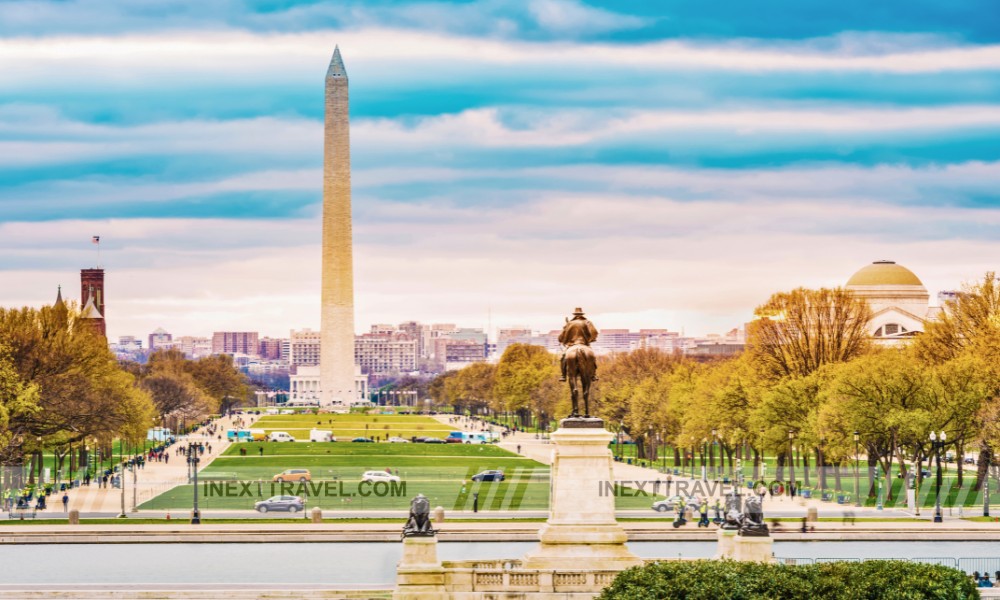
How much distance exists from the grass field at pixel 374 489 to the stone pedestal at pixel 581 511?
30676 mm

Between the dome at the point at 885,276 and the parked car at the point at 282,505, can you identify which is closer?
the parked car at the point at 282,505

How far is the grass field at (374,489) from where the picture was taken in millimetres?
73750

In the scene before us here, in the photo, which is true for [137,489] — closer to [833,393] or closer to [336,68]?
[833,393]

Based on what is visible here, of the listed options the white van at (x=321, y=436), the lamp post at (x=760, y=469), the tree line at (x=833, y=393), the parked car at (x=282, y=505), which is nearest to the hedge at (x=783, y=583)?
the parked car at (x=282, y=505)

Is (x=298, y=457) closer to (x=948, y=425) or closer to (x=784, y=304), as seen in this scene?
(x=784, y=304)

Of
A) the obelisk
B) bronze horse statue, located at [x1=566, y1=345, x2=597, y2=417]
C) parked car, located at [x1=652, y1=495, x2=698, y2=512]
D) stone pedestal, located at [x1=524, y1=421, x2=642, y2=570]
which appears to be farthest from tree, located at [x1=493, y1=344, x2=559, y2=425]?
stone pedestal, located at [x1=524, y1=421, x2=642, y2=570]

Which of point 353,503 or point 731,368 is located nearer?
point 353,503

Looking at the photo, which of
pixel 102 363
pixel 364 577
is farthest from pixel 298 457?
pixel 364 577

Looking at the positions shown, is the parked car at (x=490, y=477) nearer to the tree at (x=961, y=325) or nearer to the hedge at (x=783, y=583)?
the tree at (x=961, y=325)

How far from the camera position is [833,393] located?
78062mm

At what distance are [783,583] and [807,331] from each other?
6033 centimetres

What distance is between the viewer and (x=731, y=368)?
102750mm

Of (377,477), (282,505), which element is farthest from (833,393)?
(282,505)

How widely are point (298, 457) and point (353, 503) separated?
35.6 meters
